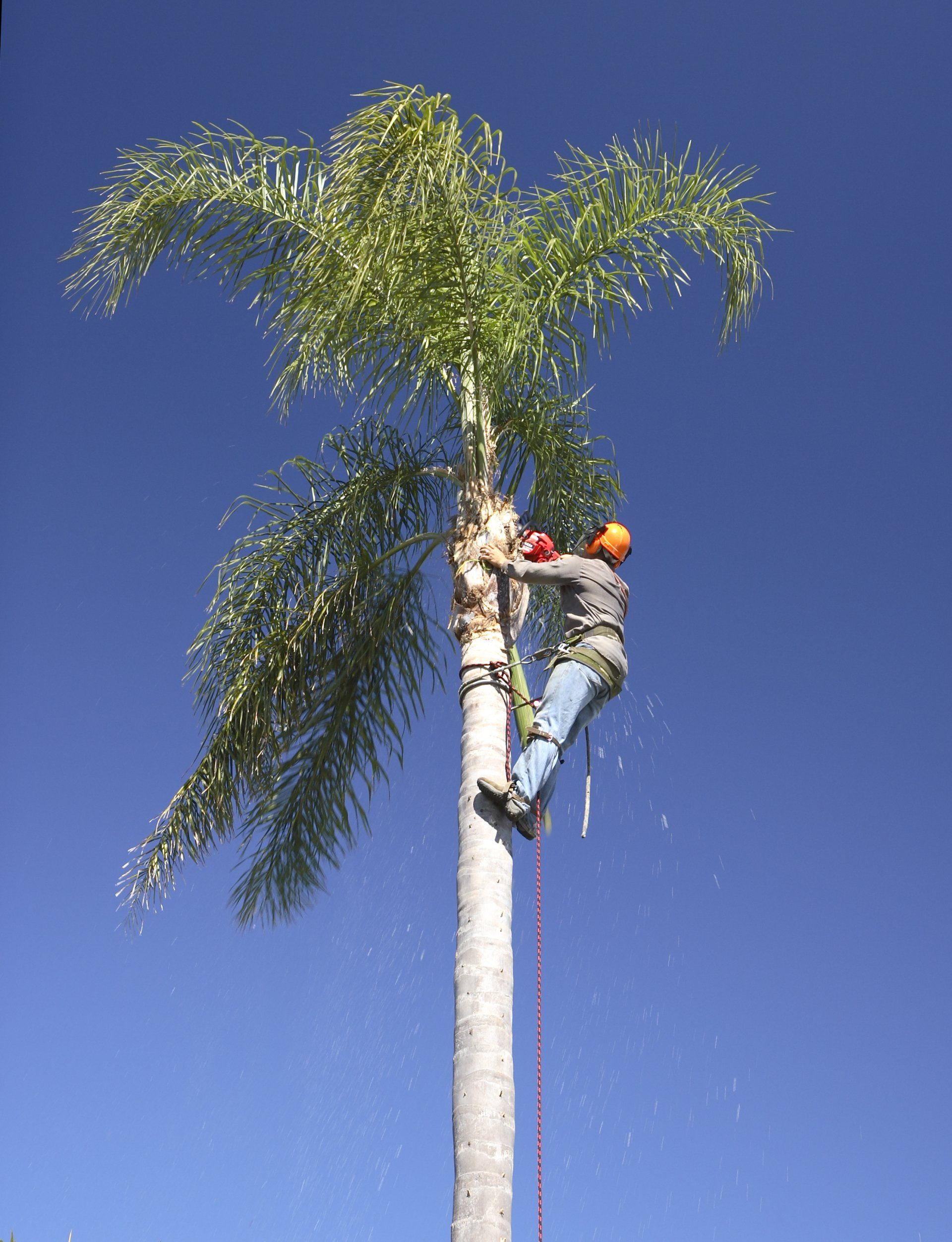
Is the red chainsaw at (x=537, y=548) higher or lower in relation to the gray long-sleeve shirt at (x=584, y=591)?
higher

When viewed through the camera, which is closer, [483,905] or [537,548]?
[483,905]

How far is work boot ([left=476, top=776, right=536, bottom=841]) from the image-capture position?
6.73 m

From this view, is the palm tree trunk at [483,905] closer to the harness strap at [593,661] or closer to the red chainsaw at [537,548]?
the red chainsaw at [537,548]

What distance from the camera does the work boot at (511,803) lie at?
673 cm

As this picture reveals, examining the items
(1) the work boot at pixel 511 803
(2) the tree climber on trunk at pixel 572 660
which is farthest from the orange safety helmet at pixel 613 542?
(1) the work boot at pixel 511 803

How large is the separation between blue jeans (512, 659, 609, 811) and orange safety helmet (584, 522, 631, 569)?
0.95 metres

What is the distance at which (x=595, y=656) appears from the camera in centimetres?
735

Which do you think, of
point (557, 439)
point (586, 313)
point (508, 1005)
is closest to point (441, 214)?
point (586, 313)

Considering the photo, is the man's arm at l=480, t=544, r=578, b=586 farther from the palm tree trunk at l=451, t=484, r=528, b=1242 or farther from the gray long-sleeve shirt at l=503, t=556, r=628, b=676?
the palm tree trunk at l=451, t=484, r=528, b=1242

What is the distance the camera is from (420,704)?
9.00 meters

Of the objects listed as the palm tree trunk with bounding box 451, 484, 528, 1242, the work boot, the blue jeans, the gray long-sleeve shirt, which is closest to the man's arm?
the gray long-sleeve shirt

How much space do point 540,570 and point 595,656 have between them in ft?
2.13

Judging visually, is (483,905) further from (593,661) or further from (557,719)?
(593,661)

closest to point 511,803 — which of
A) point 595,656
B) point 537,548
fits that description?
point 595,656
